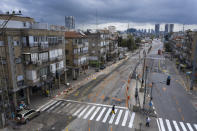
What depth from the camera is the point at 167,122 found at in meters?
21.9

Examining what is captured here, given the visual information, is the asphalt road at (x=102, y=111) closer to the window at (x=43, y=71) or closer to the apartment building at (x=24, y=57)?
the apartment building at (x=24, y=57)

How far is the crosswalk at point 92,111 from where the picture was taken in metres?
22.1

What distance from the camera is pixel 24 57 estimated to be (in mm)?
24781

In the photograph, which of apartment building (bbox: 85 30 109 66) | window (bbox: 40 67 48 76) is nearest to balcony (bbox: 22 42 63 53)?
window (bbox: 40 67 48 76)

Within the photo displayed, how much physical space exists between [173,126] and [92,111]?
1287 cm

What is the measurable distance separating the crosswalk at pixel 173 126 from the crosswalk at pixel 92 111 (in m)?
4.15

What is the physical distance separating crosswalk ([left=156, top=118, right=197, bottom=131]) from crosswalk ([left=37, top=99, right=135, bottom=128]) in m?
4.15

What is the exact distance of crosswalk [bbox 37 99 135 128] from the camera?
871 inches

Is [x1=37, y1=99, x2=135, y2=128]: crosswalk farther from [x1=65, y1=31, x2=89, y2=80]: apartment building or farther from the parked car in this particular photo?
[x1=65, y1=31, x2=89, y2=80]: apartment building

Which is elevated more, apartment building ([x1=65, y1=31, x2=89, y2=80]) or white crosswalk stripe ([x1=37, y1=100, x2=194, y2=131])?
apartment building ([x1=65, y1=31, x2=89, y2=80])

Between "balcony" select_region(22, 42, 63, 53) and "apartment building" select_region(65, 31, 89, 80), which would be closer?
"balcony" select_region(22, 42, 63, 53)

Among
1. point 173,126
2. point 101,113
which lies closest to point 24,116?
point 101,113

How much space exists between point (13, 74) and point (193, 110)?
32.2m

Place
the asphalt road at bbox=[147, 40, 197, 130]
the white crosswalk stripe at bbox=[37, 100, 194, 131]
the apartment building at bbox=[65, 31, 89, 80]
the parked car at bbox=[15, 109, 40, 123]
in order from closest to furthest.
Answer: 1. the parked car at bbox=[15, 109, 40, 123]
2. the white crosswalk stripe at bbox=[37, 100, 194, 131]
3. the asphalt road at bbox=[147, 40, 197, 130]
4. the apartment building at bbox=[65, 31, 89, 80]
